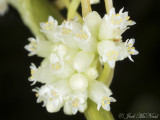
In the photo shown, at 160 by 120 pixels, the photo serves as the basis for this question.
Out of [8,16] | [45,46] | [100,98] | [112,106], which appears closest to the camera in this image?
[100,98]

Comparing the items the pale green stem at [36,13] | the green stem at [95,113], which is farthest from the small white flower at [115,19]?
the pale green stem at [36,13]

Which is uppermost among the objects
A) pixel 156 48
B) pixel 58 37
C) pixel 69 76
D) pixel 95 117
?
pixel 156 48

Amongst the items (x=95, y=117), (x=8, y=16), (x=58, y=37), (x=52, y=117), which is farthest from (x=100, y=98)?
(x=8, y=16)

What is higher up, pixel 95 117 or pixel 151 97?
pixel 151 97

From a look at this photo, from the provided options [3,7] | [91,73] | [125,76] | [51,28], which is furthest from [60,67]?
[3,7]

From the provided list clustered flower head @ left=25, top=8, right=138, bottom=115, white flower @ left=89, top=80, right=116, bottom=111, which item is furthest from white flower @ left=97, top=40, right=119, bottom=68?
white flower @ left=89, top=80, right=116, bottom=111

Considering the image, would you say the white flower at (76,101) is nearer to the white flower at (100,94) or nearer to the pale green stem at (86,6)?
the white flower at (100,94)

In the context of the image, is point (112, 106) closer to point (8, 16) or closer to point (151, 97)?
point (151, 97)
